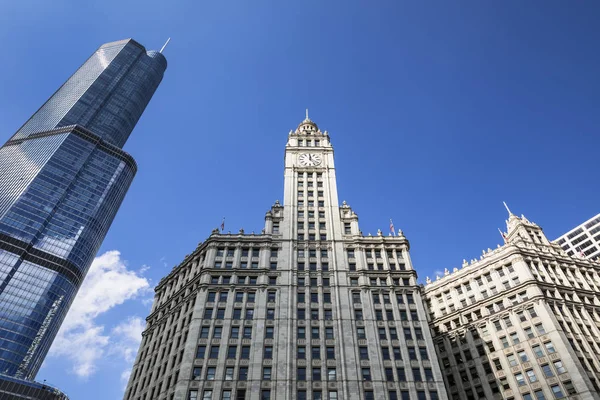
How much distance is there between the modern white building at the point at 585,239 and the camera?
512 ft

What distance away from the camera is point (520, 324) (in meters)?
78.6

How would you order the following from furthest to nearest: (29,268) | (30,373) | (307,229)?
(29,268)
(30,373)
(307,229)

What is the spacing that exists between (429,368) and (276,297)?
24990 mm

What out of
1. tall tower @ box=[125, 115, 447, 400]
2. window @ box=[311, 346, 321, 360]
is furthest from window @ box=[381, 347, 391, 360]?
window @ box=[311, 346, 321, 360]

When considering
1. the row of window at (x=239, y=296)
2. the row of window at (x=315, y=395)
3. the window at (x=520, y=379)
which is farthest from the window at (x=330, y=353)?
the window at (x=520, y=379)

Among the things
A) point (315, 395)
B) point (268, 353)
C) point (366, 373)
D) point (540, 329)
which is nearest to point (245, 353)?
point (268, 353)

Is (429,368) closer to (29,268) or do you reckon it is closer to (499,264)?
(499,264)

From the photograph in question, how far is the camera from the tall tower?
59.3 m

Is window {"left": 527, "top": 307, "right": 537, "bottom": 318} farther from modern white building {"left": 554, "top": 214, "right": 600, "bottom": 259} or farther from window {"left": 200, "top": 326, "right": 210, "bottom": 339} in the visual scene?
modern white building {"left": 554, "top": 214, "right": 600, "bottom": 259}

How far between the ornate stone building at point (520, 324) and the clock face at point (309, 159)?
3864 cm

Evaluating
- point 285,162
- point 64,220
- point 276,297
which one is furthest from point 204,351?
point 64,220

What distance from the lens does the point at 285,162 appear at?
98.5 m

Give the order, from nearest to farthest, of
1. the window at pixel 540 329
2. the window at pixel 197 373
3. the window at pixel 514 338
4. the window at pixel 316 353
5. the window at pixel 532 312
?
the window at pixel 197 373 → the window at pixel 316 353 → the window at pixel 540 329 → the window at pixel 514 338 → the window at pixel 532 312

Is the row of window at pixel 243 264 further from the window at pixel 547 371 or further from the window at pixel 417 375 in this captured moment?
the window at pixel 547 371
